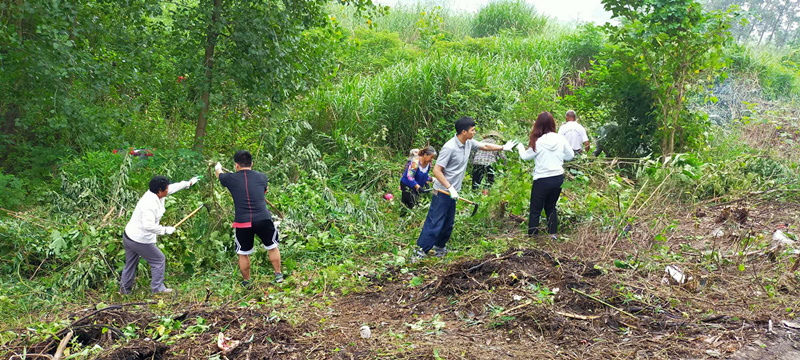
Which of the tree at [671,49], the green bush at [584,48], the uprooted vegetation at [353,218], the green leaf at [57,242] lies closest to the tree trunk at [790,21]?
the green bush at [584,48]

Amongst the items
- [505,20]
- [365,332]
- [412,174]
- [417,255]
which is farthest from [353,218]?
[505,20]

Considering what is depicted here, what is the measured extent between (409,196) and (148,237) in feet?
10.5

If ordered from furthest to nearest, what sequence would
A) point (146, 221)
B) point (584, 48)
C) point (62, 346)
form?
1. point (584, 48)
2. point (146, 221)
3. point (62, 346)

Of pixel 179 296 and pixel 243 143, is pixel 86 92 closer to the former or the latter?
pixel 243 143

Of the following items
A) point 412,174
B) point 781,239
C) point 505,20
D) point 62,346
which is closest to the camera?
point 62,346

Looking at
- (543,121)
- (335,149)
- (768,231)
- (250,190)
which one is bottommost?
(335,149)

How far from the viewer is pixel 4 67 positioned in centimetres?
599

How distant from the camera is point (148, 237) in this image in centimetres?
481

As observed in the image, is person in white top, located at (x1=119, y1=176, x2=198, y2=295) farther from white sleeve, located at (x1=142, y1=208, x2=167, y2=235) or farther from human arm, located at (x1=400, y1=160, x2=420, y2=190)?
human arm, located at (x1=400, y1=160, x2=420, y2=190)

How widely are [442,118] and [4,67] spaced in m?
6.15

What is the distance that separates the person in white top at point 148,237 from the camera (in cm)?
477

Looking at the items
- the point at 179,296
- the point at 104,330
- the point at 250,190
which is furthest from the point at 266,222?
the point at 104,330

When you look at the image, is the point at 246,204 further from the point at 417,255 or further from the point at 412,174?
the point at 412,174

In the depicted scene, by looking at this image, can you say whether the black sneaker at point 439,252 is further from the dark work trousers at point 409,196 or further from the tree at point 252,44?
the tree at point 252,44
